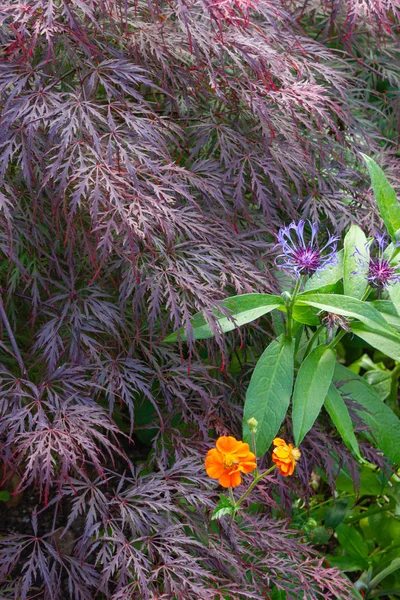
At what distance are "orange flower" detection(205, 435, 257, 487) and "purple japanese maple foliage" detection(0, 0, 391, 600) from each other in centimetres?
9

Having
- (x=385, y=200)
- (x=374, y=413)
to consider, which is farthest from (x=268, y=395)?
(x=385, y=200)

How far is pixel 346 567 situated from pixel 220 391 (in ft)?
2.01

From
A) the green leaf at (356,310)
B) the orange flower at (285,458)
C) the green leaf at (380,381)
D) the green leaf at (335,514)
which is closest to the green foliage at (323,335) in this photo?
the green leaf at (356,310)

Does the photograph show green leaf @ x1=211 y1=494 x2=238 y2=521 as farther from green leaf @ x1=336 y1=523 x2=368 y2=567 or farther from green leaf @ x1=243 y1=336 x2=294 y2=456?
green leaf @ x1=336 y1=523 x2=368 y2=567

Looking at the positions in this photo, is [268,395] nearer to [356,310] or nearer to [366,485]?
[356,310]

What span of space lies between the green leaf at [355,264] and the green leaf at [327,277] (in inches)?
2.2

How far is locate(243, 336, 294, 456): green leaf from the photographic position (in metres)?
1.39

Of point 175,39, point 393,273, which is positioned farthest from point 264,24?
point 393,273

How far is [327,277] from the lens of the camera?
157 cm

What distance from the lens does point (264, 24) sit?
5.32ft

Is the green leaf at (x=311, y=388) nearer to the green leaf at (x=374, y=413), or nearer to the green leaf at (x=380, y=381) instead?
the green leaf at (x=374, y=413)

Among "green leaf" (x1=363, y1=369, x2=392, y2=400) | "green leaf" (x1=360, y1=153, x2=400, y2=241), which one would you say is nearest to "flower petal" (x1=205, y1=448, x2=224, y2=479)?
"green leaf" (x1=360, y1=153, x2=400, y2=241)

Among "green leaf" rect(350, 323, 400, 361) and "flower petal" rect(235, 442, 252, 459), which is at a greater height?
"green leaf" rect(350, 323, 400, 361)

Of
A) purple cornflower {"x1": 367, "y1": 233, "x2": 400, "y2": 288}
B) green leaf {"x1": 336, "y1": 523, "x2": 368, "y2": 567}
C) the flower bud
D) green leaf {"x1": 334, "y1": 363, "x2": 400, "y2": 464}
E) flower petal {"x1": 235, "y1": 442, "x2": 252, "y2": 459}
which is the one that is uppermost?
purple cornflower {"x1": 367, "y1": 233, "x2": 400, "y2": 288}
